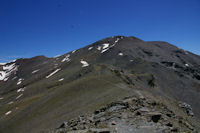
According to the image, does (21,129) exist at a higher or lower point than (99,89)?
lower

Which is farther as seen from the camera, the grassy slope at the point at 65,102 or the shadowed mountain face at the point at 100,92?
the grassy slope at the point at 65,102

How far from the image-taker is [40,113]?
3838cm

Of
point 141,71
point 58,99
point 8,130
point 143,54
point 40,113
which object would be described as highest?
point 143,54

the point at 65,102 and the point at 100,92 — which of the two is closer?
the point at 100,92

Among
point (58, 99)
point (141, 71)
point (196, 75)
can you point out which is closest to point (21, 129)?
point (58, 99)

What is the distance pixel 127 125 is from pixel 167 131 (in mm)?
3639

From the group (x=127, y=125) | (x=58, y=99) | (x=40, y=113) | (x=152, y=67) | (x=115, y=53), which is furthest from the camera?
(x=115, y=53)

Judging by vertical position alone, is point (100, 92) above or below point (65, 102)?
above

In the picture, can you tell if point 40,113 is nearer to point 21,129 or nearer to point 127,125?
point 21,129

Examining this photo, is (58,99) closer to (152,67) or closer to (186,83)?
(152,67)

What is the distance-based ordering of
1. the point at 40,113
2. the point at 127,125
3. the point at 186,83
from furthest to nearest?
the point at 186,83, the point at 40,113, the point at 127,125

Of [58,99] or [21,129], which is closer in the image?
[21,129]

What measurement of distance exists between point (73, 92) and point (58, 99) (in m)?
4.41

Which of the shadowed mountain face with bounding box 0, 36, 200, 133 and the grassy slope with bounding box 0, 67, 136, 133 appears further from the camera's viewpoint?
the grassy slope with bounding box 0, 67, 136, 133
